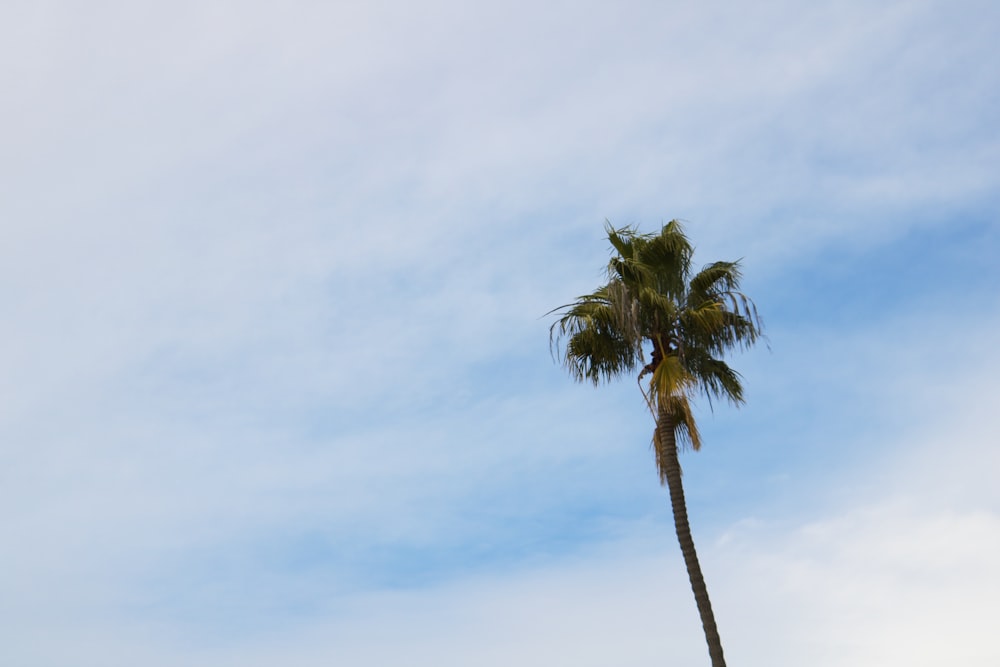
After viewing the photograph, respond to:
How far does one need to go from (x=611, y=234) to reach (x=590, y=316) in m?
2.58

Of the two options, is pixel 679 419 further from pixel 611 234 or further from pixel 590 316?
pixel 611 234

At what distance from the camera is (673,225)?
2900 cm

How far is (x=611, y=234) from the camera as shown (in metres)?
29.0

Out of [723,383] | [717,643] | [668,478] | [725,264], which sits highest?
[725,264]

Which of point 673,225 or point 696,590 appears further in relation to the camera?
point 673,225

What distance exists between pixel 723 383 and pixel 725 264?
3200 millimetres

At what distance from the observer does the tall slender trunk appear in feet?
80.9

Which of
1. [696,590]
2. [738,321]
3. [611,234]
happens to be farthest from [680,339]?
[696,590]

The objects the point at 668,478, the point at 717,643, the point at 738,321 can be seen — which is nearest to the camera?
the point at 717,643

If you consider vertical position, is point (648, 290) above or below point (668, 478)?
above

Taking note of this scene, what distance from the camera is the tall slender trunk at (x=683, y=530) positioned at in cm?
2467

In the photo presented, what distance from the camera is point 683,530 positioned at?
25.9 metres

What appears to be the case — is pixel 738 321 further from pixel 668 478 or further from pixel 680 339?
pixel 668 478

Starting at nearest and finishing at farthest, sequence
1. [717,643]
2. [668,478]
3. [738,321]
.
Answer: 1. [717,643]
2. [668,478]
3. [738,321]
